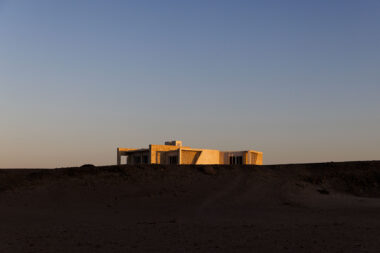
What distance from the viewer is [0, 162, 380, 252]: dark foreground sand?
1156 cm

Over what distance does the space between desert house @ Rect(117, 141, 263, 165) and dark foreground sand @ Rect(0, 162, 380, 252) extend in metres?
15.2

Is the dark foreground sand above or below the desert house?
below

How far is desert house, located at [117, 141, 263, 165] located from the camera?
41.3 metres

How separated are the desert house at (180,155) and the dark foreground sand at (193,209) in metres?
15.2

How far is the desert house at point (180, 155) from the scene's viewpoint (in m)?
41.3

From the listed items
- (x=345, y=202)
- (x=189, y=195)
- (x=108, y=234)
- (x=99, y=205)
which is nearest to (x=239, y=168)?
(x=189, y=195)

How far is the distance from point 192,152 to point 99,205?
22427 millimetres

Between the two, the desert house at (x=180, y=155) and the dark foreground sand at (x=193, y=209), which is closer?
the dark foreground sand at (x=193, y=209)

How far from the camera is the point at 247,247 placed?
1066 centimetres

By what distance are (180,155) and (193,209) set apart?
837 inches

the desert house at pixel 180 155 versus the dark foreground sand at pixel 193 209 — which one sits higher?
the desert house at pixel 180 155

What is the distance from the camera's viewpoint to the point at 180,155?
40500 mm

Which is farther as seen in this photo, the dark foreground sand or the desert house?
the desert house

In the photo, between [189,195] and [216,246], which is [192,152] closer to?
[189,195]
